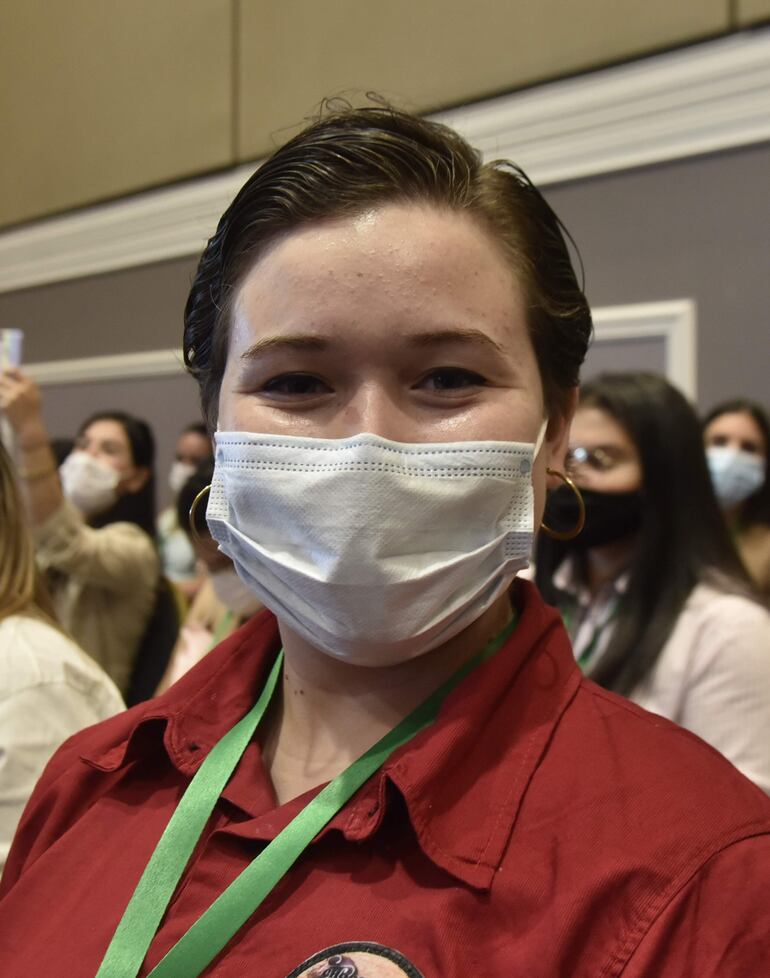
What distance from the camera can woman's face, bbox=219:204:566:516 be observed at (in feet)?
2.57

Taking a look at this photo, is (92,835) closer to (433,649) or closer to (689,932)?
(433,649)

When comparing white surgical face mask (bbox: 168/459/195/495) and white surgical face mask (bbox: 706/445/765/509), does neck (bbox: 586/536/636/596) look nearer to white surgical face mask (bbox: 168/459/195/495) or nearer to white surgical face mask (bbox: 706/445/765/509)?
white surgical face mask (bbox: 706/445/765/509)

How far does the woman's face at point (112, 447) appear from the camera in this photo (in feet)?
10.8

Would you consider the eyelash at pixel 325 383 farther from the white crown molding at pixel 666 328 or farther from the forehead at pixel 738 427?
the forehead at pixel 738 427

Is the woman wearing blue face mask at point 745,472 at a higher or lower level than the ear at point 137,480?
higher

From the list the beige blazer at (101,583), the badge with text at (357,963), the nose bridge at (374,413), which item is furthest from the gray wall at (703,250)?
the badge with text at (357,963)

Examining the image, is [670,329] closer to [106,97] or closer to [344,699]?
[344,699]

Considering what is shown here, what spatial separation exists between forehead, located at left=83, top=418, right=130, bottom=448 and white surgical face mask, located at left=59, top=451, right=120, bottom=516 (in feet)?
0.41

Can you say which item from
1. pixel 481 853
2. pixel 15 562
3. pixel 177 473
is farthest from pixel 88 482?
pixel 481 853

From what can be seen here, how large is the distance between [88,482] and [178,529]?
0.32 m

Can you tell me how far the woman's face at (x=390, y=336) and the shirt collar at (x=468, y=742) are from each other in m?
0.20

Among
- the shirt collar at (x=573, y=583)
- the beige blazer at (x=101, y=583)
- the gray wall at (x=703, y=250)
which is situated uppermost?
the gray wall at (x=703, y=250)

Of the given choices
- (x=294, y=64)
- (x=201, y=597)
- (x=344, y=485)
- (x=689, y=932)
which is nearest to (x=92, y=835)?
(x=344, y=485)

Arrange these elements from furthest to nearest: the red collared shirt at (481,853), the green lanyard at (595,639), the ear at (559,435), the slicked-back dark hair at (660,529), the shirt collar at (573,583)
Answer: the shirt collar at (573,583) → the green lanyard at (595,639) → the slicked-back dark hair at (660,529) → the ear at (559,435) → the red collared shirt at (481,853)
